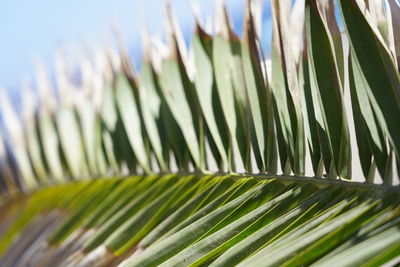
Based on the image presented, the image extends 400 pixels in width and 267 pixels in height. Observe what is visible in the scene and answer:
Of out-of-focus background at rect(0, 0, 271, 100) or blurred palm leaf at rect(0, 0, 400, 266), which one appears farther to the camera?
out-of-focus background at rect(0, 0, 271, 100)

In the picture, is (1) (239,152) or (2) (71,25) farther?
(2) (71,25)

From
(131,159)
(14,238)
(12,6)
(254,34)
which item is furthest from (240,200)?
(12,6)

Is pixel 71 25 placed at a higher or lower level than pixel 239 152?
higher

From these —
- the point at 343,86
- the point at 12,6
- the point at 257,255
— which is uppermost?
the point at 12,6

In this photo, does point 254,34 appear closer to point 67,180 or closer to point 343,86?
point 343,86
